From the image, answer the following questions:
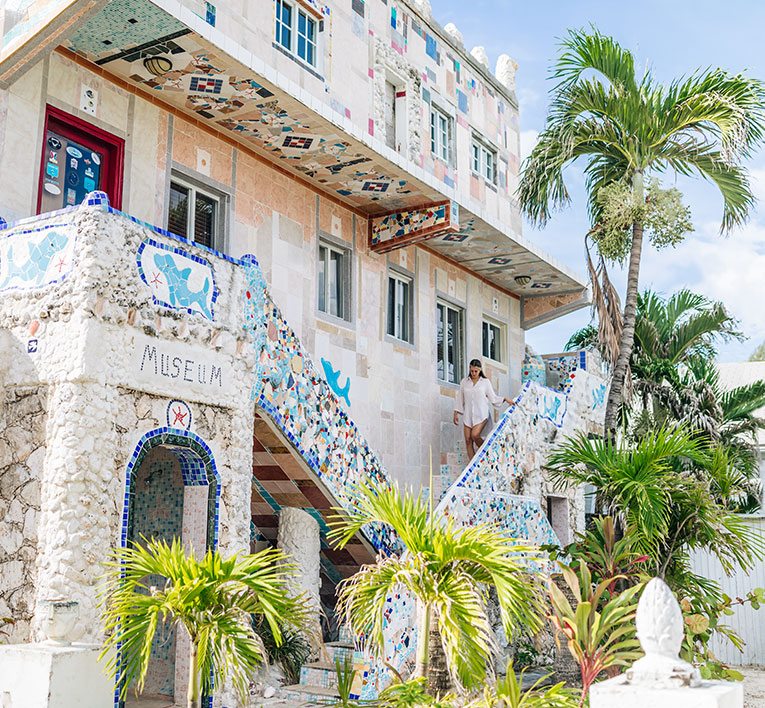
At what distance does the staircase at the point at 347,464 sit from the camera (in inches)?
350

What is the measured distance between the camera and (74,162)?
30.4ft

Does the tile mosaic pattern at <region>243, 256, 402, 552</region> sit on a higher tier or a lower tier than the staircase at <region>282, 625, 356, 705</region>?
higher

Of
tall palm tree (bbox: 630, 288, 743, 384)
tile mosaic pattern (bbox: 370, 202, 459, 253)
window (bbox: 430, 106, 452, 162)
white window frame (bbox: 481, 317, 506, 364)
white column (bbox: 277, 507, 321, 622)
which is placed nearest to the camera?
white column (bbox: 277, 507, 321, 622)

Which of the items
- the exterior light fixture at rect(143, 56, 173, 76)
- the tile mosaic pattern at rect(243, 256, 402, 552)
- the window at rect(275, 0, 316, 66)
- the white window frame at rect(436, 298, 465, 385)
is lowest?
the tile mosaic pattern at rect(243, 256, 402, 552)

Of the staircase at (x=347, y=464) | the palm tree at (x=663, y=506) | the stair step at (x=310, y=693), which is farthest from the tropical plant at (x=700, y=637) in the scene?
the stair step at (x=310, y=693)

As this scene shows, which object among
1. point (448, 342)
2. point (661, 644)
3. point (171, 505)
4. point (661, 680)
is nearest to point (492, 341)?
point (448, 342)

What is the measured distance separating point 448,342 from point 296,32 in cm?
619

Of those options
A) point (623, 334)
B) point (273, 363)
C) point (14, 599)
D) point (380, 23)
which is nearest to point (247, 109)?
point (273, 363)

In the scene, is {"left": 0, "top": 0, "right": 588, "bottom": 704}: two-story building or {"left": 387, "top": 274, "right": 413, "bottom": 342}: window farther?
{"left": 387, "top": 274, "right": 413, "bottom": 342}: window

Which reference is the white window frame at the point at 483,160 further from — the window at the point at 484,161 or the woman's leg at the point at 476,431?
the woman's leg at the point at 476,431

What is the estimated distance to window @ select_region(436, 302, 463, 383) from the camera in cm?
1552

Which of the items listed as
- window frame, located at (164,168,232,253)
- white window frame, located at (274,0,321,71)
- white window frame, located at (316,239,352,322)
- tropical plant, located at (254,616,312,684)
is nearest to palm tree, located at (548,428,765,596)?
tropical plant, located at (254,616,312,684)

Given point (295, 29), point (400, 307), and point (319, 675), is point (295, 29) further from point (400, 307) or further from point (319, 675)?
point (319, 675)

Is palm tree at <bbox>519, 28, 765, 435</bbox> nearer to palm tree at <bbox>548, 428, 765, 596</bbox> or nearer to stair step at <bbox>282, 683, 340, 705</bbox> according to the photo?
palm tree at <bbox>548, 428, 765, 596</bbox>
